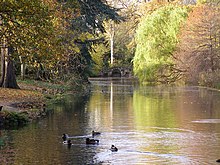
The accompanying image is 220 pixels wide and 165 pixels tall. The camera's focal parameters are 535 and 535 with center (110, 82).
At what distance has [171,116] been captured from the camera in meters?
23.3

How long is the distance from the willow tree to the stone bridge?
82.4 feet

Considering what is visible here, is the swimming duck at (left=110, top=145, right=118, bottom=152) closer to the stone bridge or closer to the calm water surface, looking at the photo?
the calm water surface

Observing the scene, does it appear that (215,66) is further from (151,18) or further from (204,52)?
(151,18)

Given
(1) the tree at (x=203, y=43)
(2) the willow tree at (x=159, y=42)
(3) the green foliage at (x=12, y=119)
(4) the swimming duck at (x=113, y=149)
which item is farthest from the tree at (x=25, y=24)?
(2) the willow tree at (x=159, y=42)

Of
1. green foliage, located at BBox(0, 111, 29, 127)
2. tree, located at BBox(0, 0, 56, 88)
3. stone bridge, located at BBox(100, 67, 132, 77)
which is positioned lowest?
A: green foliage, located at BBox(0, 111, 29, 127)

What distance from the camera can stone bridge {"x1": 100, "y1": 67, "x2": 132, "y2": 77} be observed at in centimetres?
7900

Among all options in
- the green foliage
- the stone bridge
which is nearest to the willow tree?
the stone bridge

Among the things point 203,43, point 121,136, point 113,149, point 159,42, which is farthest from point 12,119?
point 159,42

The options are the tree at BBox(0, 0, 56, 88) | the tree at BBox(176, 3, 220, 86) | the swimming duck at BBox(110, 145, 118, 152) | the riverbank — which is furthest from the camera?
the tree at BBox(176, 3, 220, 86)

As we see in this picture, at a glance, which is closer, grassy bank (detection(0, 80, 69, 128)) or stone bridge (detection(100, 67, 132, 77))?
grassy bank (detection(0, 80, 69, 128))

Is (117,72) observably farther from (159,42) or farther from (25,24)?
(25,24)

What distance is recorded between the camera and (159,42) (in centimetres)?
5234

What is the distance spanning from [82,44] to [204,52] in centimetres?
1080

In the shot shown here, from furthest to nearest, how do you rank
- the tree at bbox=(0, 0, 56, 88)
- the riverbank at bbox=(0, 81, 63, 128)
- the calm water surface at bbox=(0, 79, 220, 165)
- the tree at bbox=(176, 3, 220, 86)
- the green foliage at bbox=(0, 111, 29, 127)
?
1. the tree at bbox=(176, 3, 220, 86)
2. the riverbank at bbox=(0, 81, 63, 128)
3. the green foliage at bbox=(0, 111, 29, 127)
4. the tree at bbox=(0, 0, 56, 88)
5. the calm water surface at bbox=(0, 79, 220, 165)
